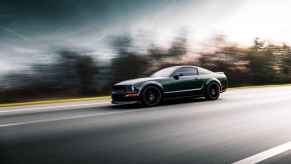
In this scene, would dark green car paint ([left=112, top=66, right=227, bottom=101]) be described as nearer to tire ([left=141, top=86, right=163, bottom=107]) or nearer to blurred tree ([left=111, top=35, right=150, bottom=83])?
tire ([left=141, top=86, right=163, bottom=107])

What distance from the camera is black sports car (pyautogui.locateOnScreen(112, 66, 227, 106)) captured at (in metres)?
12.6

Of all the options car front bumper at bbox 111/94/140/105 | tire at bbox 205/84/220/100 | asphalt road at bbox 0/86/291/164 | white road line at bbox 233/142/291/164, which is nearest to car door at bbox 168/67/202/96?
tire at bbox 205/84/220/100

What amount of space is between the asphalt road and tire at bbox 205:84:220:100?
11.6ft

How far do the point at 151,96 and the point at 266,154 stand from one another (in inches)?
294

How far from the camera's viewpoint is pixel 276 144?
250 inches

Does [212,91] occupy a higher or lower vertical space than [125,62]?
lower

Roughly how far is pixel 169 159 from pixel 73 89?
16100mm

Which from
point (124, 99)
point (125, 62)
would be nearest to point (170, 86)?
point (124, 99)

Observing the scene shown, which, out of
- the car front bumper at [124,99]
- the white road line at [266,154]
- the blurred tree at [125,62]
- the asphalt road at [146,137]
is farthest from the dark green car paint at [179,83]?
the blurred tree at [125,62]

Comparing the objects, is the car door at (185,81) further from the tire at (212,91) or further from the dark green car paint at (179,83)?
the tire at (212,91)

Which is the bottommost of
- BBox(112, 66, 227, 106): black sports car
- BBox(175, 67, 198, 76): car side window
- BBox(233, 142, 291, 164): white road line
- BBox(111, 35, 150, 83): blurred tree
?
BBox(233, 142, 291, 164): white road line

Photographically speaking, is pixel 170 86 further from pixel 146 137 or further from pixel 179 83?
pixel 146 137

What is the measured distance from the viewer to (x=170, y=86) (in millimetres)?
13289

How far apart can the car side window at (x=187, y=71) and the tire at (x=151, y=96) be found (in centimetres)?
121
